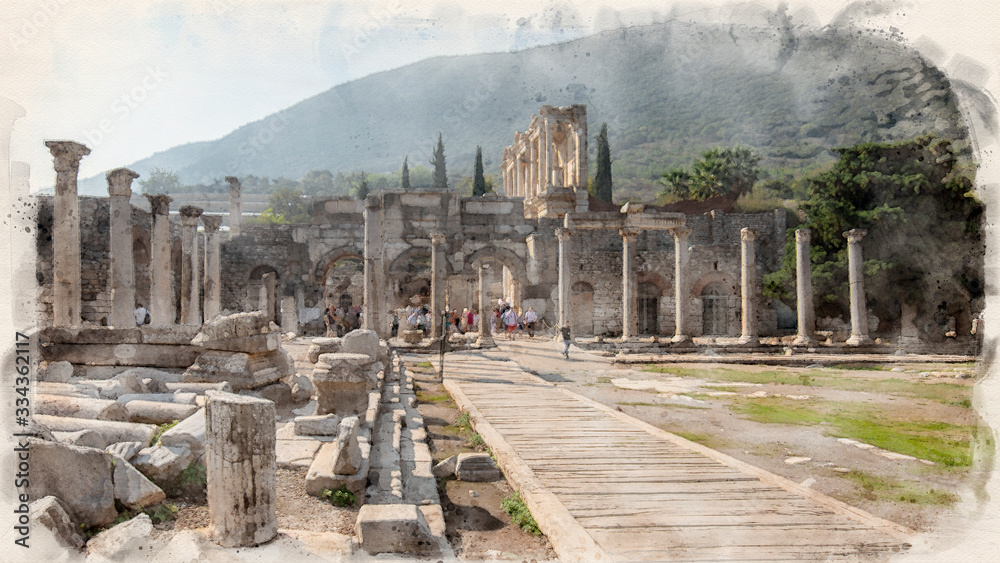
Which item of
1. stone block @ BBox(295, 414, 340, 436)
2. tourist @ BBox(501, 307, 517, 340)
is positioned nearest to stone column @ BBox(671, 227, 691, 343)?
tourist @ BBox(501, 307, 517, 340)

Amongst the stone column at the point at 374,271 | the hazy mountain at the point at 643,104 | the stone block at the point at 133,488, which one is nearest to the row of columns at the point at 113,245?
the hazy mountain at the point at 643,104

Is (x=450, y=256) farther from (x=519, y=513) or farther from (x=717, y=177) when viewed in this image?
(x=717, y=177)

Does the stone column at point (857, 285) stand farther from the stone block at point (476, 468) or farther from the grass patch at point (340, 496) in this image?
the grass patch at point (340, 496)

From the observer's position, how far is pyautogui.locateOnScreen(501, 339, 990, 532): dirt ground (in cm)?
602

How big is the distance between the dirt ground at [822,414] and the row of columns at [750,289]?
14.8 feet

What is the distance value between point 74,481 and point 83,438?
0.97 metres

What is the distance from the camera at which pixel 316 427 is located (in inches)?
A: 272

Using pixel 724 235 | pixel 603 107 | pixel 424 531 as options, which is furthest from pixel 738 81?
pixel 424 531

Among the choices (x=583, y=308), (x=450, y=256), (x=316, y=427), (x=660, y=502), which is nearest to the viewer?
(x=660, y=502)

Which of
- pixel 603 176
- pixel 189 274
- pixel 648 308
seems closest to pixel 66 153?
pixel 189 274

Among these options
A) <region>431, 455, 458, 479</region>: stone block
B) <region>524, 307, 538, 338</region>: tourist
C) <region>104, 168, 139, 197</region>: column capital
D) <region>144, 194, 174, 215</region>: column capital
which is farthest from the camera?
<region>524, 307, 538, 338</region>: tourist

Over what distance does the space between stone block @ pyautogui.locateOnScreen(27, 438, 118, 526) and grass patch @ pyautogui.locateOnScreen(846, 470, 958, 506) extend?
6.36 meters

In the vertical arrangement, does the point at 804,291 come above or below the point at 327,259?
below

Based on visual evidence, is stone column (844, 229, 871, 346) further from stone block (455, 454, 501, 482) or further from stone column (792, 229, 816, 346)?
stone block (455, 454, 501, 482)
